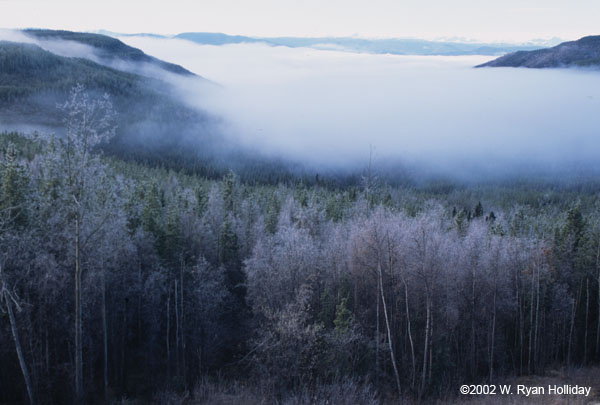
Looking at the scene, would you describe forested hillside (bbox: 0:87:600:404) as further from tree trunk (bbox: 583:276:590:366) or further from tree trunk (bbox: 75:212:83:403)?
tree trunk (bbox: 583:276:590:366)

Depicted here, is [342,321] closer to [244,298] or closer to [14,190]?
[244,298]

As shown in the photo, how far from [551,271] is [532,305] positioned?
457cm

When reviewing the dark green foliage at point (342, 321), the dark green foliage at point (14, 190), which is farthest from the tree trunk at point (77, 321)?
the dark green foliage at point (342, 321)

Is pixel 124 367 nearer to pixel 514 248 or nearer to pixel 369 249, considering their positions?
pixel 369 249

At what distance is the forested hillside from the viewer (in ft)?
70.2

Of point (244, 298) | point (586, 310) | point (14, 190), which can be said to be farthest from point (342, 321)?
point (586, 310)

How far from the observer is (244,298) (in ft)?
121

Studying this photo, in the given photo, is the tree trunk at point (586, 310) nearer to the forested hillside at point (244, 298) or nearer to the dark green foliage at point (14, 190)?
the forested hillside at point (244, 298)

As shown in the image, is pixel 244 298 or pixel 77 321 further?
pixel 244 298

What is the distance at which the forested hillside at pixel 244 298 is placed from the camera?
21.4 m

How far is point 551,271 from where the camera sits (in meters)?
42.3

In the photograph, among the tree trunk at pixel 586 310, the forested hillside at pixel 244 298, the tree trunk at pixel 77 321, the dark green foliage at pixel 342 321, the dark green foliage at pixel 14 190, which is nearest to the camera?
the tree trunk at pixel 77 321

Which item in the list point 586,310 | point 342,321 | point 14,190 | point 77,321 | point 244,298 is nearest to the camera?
point 77,321

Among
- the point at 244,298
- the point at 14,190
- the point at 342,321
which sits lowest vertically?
the point at 244,298
